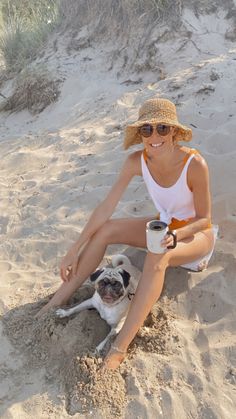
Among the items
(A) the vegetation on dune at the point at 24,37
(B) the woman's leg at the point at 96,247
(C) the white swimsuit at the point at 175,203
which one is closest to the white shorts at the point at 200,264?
(C) the white swimsuit at the point at 175,203

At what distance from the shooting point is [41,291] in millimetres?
3633

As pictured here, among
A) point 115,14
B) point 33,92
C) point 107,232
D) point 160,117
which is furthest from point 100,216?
point 115,14

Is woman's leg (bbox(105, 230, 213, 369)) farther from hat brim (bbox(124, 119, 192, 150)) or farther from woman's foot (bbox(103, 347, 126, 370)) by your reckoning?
hat brim (bbox(124, 119, 192, 150))

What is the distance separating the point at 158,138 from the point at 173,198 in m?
0.44

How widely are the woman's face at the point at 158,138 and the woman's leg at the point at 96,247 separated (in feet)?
1.84

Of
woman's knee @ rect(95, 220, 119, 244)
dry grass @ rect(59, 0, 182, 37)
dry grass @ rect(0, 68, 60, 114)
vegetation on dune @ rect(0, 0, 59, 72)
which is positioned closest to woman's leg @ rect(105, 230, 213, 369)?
woman's knee @ rect(95, 220, 119, 244)

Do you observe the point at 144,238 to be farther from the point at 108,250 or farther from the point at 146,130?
the point at 146,130

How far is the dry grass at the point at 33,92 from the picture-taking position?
6.94m

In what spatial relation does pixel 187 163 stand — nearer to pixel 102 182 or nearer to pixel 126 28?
pixel 102 182

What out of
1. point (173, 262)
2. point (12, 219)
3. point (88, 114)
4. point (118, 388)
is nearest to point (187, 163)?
point (173, 262)

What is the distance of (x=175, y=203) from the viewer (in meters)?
3.16

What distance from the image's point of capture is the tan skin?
2.81 metres

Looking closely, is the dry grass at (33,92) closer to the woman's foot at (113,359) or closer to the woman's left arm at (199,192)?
the woman's left arm at (199,192)

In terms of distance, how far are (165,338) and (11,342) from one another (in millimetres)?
973
